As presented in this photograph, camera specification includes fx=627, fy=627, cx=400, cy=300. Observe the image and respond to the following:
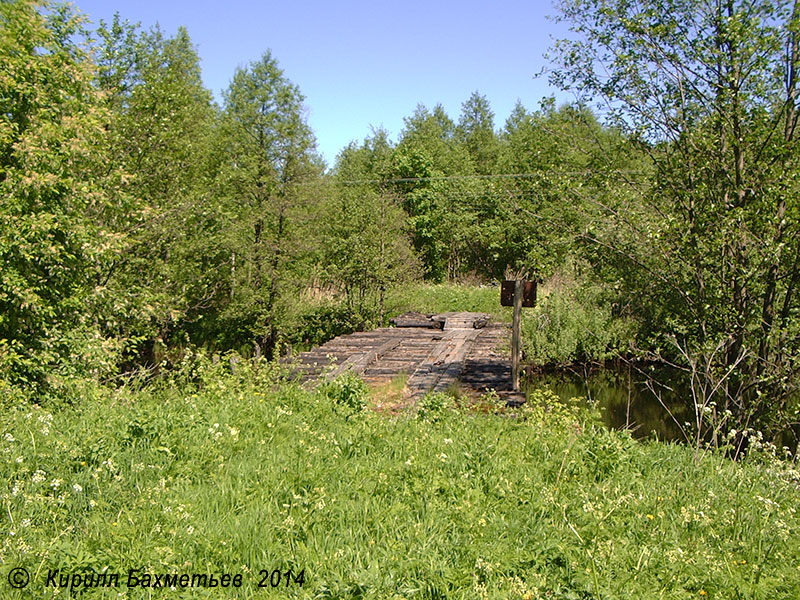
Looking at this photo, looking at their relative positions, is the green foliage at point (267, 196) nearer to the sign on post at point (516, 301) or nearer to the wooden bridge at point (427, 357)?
the wooden bridge at point (427, 357)

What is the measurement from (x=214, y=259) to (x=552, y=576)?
1733 cm

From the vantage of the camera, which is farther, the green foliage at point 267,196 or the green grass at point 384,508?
the green foliage at point 267,196

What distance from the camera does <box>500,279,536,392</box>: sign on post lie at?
34.1ft

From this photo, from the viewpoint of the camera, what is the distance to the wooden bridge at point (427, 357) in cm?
1047

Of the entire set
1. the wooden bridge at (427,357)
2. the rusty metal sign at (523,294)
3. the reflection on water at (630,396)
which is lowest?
the reflection on water at (630,396)

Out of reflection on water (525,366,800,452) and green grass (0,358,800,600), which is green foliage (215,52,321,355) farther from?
green grass (0,358,800,600)

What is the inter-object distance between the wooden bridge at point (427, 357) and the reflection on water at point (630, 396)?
4.57 ft

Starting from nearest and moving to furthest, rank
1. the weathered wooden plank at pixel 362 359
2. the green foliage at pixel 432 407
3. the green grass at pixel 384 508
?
1. the green grass at pixel 384 508
2. the green foliage at pixel 432 407
3. the weathered wooden plank at pixel 362 359

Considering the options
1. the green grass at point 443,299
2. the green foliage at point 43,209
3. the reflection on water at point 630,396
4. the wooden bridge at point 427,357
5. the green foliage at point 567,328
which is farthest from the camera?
the green grass at point 443,299

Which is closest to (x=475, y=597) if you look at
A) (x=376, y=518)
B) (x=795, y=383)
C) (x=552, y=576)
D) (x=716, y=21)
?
(x=552, y=576)

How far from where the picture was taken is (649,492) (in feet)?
14.8

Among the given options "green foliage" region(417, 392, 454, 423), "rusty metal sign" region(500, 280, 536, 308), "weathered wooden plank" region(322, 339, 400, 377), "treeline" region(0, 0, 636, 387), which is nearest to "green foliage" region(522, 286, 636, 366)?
"treeline" region(0, 0, 636, 387)

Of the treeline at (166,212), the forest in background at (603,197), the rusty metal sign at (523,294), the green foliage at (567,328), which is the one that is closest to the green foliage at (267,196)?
the treeline at (166,212)

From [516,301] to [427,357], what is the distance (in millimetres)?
3142
